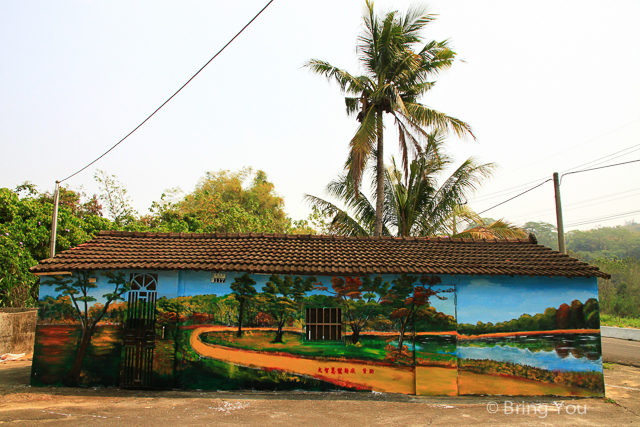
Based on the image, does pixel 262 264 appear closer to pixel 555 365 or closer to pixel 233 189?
pixel 555 365

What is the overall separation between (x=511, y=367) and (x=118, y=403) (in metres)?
7.74

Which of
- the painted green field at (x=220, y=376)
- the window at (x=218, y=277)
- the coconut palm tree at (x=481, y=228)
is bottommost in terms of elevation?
the painted green field at (x=220, y=376)

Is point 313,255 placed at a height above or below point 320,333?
above

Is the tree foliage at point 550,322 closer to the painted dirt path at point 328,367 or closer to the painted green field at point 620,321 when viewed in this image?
the painted dirt path at point 328,367

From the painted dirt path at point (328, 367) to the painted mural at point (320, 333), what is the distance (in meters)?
0.02

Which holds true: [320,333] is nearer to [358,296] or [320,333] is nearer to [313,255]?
[358,296]

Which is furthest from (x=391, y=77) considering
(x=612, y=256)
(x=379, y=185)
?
(x=612, y=256)

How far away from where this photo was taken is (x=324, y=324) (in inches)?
363

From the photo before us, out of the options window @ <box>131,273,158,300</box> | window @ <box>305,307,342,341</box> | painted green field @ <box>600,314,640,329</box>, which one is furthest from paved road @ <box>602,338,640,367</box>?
window @ <box>131,273,158,300</box>

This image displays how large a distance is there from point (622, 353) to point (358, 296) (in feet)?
40.7

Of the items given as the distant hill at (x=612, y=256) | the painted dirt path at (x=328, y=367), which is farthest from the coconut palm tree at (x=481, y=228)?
the distant hill at (x=612, y=256)

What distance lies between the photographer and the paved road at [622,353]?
13.8 metres

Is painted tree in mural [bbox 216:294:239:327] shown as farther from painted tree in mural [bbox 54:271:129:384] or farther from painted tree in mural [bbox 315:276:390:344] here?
painted tree in mural [bbox 54:271:129:384]

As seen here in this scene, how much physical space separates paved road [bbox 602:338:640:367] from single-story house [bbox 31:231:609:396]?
251 inches
